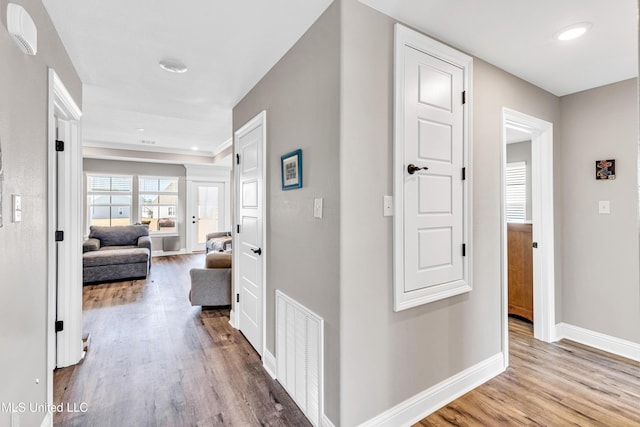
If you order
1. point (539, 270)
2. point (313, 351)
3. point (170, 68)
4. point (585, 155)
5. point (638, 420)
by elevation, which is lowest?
point (638, 420)

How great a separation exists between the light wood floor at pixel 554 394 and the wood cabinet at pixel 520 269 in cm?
66

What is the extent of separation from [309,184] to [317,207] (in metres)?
0.18

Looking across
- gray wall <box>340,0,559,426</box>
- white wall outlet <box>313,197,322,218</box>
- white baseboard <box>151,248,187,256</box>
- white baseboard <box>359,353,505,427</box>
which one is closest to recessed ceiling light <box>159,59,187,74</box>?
gray wall <box>340,0,559,426</box>

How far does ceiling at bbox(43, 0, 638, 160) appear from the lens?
5.51 ft

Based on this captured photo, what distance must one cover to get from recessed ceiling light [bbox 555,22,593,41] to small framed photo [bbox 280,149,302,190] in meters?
1.84

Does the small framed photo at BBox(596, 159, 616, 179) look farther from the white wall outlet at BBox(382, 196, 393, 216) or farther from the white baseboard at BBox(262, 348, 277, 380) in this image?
the white baseboard at BBox(262, 348, 277, 380)

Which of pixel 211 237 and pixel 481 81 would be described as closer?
Answer: pixel 481 81

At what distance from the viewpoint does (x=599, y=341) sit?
2.77 m

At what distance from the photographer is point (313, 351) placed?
175cm

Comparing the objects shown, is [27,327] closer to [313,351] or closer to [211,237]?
[313,351]

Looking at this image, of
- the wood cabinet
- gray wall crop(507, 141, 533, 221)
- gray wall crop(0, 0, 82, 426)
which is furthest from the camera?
gray wall crop(507, 141, 533, 221)

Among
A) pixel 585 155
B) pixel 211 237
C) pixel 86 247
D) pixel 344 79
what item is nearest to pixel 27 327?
pixel 344 79

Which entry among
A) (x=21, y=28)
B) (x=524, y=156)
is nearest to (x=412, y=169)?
(x=21, y=28)

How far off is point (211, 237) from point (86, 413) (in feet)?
17.7
